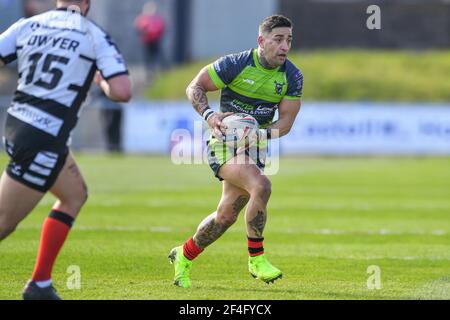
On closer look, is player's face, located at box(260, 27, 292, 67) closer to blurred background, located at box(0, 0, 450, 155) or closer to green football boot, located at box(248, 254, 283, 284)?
green football boot, located at box(248, 254, 283, 284)

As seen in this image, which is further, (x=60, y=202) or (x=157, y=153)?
(x=157, y=153)

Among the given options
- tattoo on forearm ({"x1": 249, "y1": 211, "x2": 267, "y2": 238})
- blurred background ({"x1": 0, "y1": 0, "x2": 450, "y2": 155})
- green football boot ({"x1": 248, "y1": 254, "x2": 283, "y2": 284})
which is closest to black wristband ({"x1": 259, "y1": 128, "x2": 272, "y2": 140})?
tattoo on forearm ({"x1": 249, "y1": 211, "x2": 267, "y2": 238})

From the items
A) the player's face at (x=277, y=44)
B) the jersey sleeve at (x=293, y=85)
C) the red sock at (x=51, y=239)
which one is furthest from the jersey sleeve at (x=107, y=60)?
the jersey sleeve at (x=293, y=85)

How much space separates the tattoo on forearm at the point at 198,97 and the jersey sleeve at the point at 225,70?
16cm

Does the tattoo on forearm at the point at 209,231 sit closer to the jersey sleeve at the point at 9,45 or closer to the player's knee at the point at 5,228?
the player's knee at the point at 5,228

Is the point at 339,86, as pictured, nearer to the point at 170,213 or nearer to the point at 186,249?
the point at 170,213

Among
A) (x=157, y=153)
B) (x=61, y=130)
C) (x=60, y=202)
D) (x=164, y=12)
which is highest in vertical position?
(x=61, y=130)

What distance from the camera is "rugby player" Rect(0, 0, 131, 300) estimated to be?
7285mm

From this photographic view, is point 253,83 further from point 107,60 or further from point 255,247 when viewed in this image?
point 107,60

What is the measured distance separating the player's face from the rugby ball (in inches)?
23.0

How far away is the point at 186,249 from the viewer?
30.5 ft

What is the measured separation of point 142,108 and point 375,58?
1083 cm

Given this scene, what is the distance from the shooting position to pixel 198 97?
9188mm

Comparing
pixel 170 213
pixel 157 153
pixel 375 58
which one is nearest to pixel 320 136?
pixel 157 153
